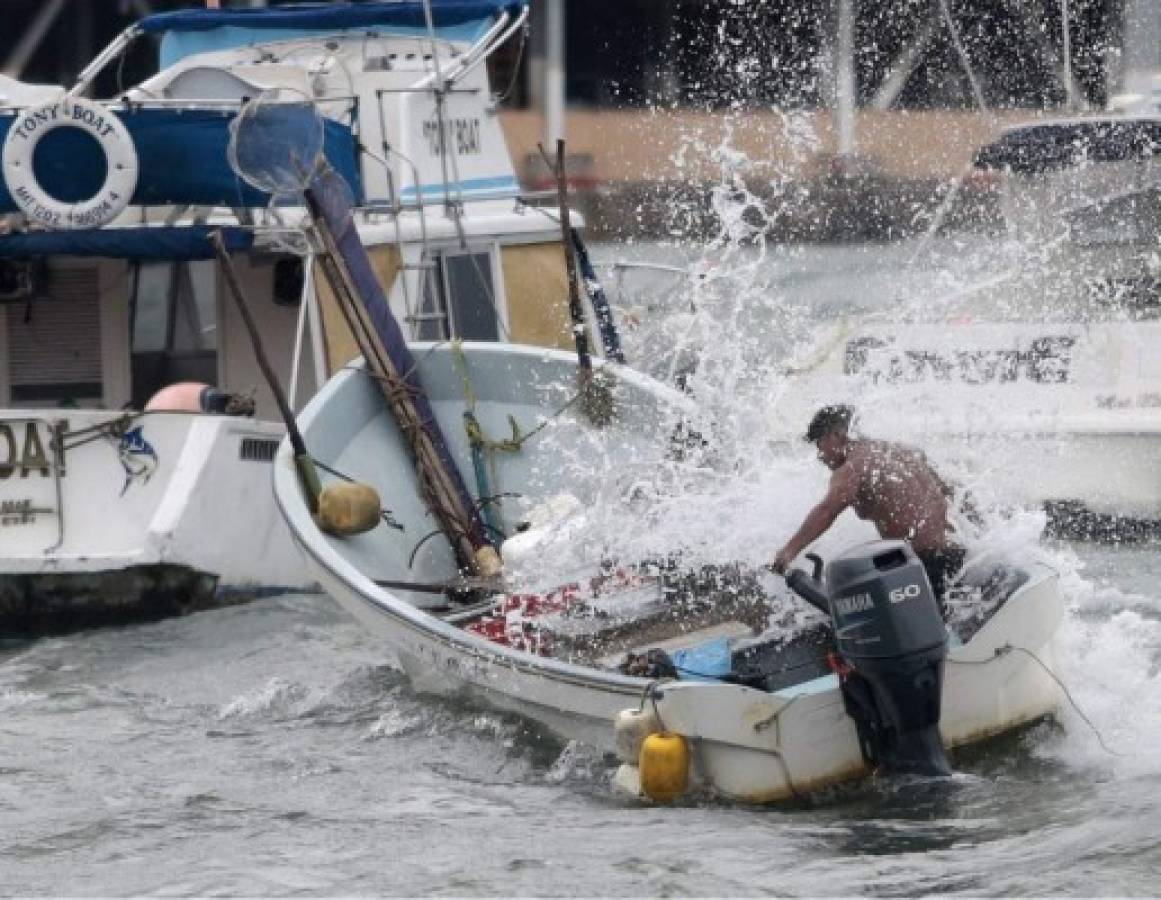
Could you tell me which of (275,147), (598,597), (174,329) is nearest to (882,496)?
(598,597)

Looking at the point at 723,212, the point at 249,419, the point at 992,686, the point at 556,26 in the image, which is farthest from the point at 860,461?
the point at 556,26

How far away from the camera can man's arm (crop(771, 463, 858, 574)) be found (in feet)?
35.6

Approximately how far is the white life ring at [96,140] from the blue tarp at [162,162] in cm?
6

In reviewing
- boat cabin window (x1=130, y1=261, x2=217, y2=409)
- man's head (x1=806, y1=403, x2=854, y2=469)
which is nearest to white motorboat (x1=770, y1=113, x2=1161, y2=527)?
boat cabin window (x1=130, y1=261, x2=217, y2=409)

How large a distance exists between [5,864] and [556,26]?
1021 inches

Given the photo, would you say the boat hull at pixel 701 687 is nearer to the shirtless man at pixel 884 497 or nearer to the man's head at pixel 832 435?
the shirtless man at pixel 884 497

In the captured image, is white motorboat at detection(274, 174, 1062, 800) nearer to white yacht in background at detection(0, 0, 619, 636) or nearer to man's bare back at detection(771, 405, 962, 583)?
man's bare back at detection(771, 405, 962, 583)

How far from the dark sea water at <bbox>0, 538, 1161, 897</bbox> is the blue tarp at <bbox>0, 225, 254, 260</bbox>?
103 inches

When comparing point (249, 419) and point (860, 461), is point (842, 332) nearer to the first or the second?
point (249, 419)

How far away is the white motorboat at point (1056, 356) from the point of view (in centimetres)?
1580

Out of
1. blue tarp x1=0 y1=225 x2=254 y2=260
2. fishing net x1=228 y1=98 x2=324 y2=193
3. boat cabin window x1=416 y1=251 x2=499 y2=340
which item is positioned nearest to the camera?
fishing net x1=228 y1=98 x2=324 y2=193

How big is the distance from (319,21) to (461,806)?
7.31 m

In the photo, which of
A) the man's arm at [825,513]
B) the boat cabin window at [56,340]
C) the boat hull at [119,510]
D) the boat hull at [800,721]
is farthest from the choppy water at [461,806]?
the boat cabin window at [56,340]

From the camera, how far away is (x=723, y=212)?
1350cm
